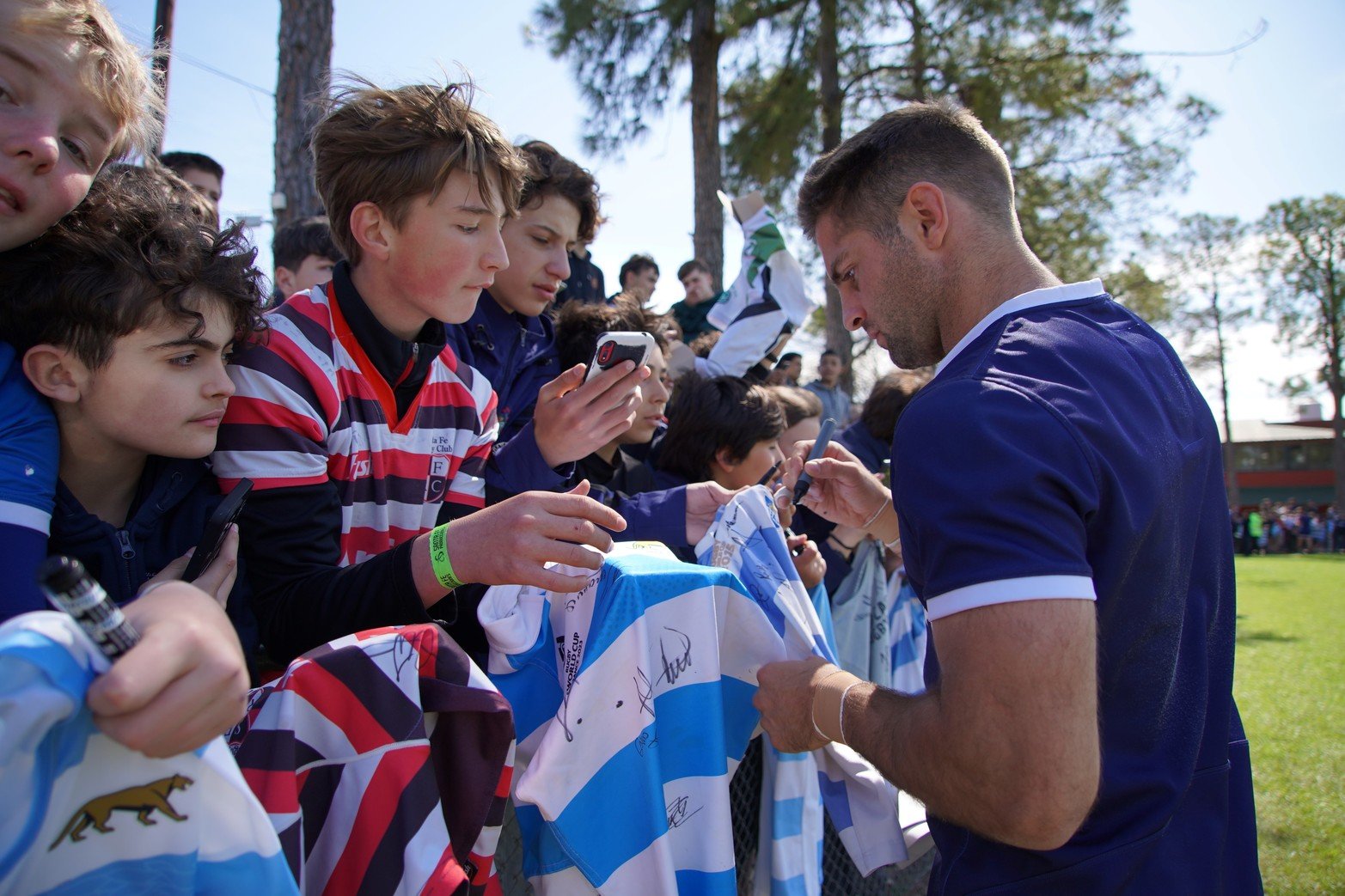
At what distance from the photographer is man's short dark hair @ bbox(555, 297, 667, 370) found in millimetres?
3322

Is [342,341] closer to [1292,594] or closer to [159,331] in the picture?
[159,331]

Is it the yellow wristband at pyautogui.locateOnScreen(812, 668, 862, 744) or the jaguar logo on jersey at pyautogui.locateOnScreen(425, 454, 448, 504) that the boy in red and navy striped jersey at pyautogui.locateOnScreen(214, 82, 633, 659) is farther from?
the yellow wristband at pyautogui.locateOnScreen(812, 668, 862, 744)

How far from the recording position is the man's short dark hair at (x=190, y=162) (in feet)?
15.0

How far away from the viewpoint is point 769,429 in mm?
3518

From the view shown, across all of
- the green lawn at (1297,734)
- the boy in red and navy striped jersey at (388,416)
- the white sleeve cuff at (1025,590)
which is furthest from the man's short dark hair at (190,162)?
the green lawn at (1297,734)

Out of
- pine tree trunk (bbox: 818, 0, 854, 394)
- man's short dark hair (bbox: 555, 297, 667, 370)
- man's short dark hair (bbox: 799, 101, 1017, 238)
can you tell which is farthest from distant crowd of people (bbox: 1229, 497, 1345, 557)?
man's short dark hair (bbox: 799, 101, 1017, 238)

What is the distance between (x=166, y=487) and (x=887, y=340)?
60.3 inches

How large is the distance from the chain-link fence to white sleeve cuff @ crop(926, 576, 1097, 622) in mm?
884

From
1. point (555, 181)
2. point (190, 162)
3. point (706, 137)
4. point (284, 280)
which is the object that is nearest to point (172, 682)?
point (555, 181)

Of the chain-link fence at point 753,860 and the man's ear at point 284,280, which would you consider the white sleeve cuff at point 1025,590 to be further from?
the man's ear at point 284,280

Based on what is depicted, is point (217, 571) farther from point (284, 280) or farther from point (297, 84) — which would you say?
point (297, 84)

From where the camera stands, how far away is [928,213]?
184cm

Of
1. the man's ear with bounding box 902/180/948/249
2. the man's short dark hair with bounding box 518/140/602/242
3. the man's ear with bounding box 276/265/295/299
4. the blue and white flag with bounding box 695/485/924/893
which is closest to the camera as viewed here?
the man's ear with bounding box 902/180/948/249

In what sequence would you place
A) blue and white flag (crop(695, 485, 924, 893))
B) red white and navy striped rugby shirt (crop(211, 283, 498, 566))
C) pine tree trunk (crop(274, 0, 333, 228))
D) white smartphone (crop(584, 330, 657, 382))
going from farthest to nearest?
pine tree trunk (crop(274, 0, 333, 228)), white smartphone (crop(584, 330, 657, 382)), blue and white flag (crop(695, 485, 924, 893)), red white and navy striped rugby shirt (crop(211, 283, 498, 566))
